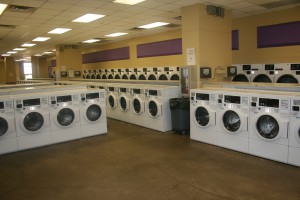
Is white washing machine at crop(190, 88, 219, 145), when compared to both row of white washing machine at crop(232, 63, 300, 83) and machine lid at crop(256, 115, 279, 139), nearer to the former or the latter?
machine lid at crop(256, 115, 279, 139)

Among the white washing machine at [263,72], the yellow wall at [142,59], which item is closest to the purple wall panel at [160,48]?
the yellow wall at [142,59]

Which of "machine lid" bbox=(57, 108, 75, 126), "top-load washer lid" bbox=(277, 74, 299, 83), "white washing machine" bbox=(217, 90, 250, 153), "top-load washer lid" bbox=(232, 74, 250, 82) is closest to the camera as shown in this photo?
"white washing machine" bbox=(217, 90, 250, 153)

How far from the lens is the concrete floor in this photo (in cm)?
306

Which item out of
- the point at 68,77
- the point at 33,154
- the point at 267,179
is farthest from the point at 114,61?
the point at 267,179

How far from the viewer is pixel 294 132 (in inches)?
141

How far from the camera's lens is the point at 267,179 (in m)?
3.32

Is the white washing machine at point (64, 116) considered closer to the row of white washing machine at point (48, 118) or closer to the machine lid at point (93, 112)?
the row of white washing machine at point (48, 118)

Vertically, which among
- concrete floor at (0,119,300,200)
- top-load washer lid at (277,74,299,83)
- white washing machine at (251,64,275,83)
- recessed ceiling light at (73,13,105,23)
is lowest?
concrete floor at (0,119,300,200)

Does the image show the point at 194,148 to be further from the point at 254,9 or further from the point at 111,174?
the point at 254,9

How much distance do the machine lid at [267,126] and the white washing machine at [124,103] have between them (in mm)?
3560

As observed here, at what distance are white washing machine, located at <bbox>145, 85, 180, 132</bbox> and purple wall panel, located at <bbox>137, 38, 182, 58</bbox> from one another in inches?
156

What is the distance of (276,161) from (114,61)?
10.4 m

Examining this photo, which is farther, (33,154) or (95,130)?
(95,130)

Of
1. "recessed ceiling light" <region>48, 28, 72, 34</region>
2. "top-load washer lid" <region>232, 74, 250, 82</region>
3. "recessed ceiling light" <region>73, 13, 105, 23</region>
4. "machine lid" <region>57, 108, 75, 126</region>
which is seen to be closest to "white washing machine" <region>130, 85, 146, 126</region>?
"machine lid" <region>57, 108, 75, 126</region>
